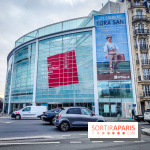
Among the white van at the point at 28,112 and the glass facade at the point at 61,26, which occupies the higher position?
the glass facade at the point at 61,26

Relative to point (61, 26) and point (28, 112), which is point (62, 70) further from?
point (28, 112)

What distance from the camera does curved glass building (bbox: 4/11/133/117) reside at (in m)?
24.2

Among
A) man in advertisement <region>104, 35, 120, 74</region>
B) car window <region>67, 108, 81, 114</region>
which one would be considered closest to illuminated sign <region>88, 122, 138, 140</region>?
car window <region>67, 108, 81, 114</region>

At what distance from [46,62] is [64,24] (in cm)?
974

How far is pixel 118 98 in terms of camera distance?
23797 millimetres

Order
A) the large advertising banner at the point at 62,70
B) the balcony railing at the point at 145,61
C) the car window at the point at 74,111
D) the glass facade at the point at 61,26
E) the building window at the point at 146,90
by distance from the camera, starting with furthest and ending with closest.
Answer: the glass facade at the point at 61,26
the large advertising banner at the point at 62,70
the balcony railing at the point at 145,61
the building window at the point at 146,90
the car window at the point at 74,111

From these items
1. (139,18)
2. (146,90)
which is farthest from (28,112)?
(139,18)

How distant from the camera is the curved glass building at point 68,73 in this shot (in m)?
24.2

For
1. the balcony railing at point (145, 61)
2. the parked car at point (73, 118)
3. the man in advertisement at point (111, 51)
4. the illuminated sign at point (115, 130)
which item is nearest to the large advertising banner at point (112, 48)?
the man in advertisement at point (111, 51)

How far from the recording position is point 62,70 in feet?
89.6

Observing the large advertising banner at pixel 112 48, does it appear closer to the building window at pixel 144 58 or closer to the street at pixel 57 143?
the building window at pixel 144 58

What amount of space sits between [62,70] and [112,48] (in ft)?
36.4

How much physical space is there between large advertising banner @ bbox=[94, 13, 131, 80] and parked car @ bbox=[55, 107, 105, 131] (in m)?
16.9

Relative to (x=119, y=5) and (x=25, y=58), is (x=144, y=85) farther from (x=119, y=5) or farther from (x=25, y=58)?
(x=25, y=58)
